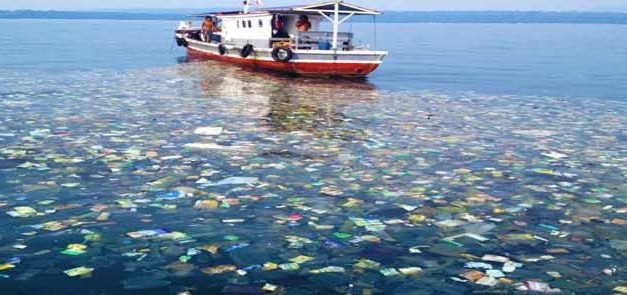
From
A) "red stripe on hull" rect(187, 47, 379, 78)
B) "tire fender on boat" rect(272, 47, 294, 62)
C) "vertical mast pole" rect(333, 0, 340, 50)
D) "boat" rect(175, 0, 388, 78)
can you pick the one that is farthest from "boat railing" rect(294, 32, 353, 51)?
"red stripe on hull" rect(187, 47, 379, 78)

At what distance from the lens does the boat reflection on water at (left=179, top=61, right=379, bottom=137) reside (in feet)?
53.6

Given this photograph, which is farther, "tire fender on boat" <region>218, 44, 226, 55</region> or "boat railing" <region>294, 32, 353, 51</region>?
"tire fender on boat" <region>218, 44, 226, 55</region>

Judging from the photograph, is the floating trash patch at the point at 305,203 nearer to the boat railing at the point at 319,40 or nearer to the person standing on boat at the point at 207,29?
the boat railing at the point at 319,40

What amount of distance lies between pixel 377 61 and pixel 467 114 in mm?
11048

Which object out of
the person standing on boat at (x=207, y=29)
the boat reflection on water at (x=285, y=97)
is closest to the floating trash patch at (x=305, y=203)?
the boat reflection on water at (x=285, y=97)

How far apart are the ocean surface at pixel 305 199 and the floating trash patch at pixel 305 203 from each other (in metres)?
0.03

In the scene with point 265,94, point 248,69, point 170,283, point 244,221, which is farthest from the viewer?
point 248,69

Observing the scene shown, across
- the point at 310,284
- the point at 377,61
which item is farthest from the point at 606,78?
the point at 310,284

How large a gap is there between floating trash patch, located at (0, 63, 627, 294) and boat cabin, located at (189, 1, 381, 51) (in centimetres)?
1391

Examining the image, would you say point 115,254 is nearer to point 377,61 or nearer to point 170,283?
point 170,283

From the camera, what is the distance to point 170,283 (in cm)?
611

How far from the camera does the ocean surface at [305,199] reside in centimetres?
639

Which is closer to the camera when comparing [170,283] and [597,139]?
[170,283]

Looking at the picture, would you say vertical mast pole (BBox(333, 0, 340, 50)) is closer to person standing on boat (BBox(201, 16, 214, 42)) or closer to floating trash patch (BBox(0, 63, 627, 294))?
floating trash patch (BBox(0, 63, 627, 294))
